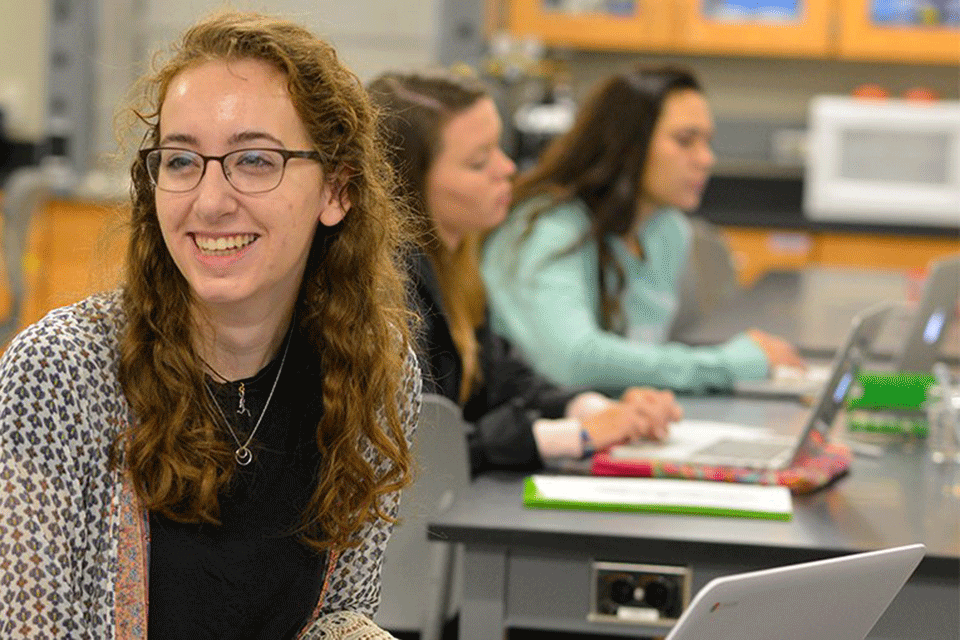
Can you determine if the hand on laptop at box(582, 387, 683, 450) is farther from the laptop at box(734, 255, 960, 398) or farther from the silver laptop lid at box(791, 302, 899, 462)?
the laptop at box(734, 255, 960, 398)

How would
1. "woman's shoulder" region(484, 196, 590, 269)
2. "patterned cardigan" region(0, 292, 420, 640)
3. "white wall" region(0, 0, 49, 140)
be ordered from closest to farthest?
"patterned cardigan" region(0, 292, 420, 640) → "woman's shoulder" region(484, 196, 590, 269) → "white wall" region(0, 0, 49, 140)

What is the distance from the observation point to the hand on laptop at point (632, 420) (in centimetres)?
249

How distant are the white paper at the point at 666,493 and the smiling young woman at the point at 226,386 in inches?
18.1

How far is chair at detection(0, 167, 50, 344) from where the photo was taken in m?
5.01

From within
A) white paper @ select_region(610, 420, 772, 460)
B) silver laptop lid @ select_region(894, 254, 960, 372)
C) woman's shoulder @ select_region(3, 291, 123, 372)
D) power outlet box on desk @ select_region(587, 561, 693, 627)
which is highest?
woman's shoulder @ select_region(3, 291, 123, 372)

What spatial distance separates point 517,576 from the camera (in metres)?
2.06

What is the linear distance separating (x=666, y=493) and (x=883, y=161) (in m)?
4.79

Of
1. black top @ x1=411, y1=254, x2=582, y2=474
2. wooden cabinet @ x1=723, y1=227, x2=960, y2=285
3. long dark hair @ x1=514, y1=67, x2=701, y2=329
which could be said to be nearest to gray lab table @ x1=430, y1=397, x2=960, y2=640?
black top @ x1=411, y1=254, x2=582, y2=474

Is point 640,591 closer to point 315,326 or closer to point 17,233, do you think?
point 315,326

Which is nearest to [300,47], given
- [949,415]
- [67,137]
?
[949,415]

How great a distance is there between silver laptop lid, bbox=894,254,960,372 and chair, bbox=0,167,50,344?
9.94 ft

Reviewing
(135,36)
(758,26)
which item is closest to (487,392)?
(758,26)

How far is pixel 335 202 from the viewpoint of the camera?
1712mm

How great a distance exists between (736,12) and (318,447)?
5.60 m
